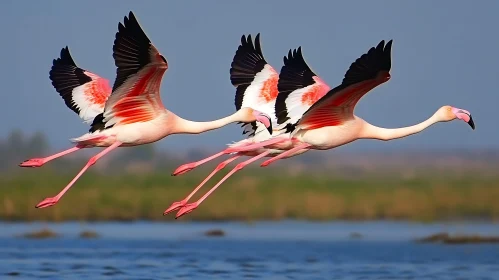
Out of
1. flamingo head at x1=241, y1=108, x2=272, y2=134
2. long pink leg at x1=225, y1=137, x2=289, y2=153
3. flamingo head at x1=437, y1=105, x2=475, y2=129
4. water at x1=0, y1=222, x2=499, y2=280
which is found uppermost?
flamingo head at x1=241, y1=108, x2=272, y2=134

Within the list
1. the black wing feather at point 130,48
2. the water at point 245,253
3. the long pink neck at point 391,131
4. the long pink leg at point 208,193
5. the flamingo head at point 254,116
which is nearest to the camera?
the black wing feather at point 130,48

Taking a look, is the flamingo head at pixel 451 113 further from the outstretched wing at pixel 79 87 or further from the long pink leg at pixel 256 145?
the outstretched wing at pixel 79 87

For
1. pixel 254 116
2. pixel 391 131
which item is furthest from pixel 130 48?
pixel 391 131

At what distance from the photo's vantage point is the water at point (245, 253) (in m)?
28.6

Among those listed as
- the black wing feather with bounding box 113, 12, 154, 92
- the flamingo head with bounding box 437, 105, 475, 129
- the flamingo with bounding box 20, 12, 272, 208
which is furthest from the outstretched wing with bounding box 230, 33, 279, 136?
the black wing feather with bounding box 113, 12, 154, 92

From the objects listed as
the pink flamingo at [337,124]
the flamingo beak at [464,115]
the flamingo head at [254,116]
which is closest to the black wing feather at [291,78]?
the pink flamingo at [337,124]

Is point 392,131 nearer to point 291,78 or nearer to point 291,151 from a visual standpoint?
point 291,151

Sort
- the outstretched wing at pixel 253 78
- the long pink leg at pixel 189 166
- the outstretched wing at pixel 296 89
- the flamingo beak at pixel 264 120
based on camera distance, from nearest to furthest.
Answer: the long pink leg at pixel 189 166, the flamingo beak at pixel 264 120, the outstretched wing at pixel 296 89, the outstretched wing at pixel 253 78

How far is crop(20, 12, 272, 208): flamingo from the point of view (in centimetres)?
2119

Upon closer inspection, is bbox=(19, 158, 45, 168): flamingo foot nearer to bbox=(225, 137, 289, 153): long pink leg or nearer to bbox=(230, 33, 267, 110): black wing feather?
bbox=(225, 137, 289, 153): long pink leg

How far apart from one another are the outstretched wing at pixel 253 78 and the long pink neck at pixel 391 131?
9.24ft

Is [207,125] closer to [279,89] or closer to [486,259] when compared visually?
[279,89]

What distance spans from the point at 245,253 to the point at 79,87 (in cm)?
782

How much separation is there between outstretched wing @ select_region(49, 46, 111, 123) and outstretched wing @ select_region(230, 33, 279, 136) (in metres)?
2.39
